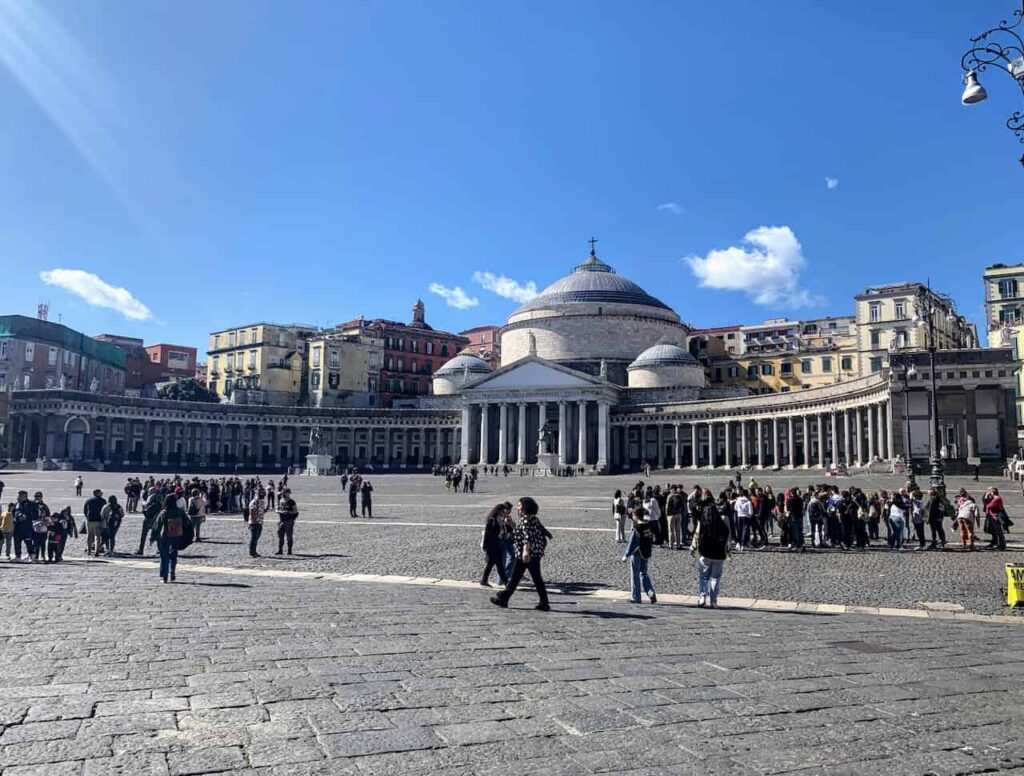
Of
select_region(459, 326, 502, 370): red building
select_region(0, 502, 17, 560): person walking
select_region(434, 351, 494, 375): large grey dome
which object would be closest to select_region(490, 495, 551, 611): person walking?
select_region(0, 502, 17, 560): person walking

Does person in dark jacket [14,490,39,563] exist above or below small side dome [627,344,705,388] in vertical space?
below

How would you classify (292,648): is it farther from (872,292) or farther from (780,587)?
(872,292)

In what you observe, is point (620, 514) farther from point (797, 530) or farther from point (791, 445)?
point (791, 445)

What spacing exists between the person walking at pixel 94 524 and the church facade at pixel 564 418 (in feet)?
142

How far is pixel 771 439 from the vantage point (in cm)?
7106

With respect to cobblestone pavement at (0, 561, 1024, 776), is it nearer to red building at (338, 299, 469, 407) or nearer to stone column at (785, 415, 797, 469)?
stone column at (785, 415, 797, 469)

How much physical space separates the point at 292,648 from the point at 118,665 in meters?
1.58

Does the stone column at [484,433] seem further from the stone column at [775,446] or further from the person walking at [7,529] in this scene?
the person walking at [7,529]

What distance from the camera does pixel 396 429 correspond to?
291ft

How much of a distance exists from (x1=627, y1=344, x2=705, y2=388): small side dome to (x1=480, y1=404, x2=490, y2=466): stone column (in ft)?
51.9

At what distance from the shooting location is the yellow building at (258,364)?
92375 mm

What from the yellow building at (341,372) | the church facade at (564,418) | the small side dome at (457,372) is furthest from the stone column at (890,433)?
the yellow building at (341,372)

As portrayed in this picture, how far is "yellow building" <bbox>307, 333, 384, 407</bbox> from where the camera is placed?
303ft

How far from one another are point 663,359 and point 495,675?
78.7 m
